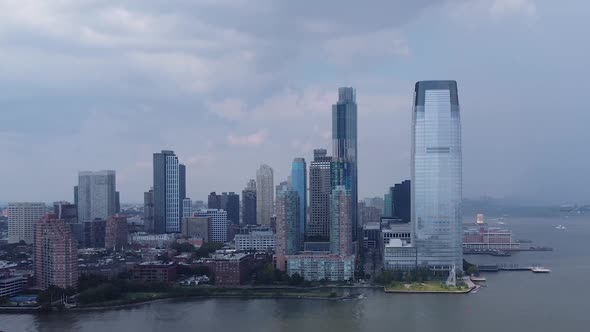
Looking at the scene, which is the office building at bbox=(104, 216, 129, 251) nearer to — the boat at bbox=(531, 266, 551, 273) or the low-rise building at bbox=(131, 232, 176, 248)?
the low-rise building at bbox=(131, 232, 176, 248)

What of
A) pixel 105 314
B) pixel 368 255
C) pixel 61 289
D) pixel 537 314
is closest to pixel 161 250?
pixel 368 255

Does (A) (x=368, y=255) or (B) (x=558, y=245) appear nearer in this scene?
(A) (x=368, y=255)

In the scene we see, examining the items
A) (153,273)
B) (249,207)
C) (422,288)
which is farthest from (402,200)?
(153,273)

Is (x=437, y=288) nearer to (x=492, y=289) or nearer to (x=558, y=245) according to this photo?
(x=492, y=289)

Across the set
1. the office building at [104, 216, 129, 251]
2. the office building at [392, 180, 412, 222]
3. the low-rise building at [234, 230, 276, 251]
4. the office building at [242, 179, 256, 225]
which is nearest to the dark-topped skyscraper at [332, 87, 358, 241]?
the office building at [392, 180, 412, 222]

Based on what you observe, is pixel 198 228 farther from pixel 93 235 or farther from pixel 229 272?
pixel 229 272

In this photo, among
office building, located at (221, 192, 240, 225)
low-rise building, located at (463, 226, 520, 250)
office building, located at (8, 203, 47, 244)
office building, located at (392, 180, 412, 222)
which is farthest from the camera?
office building, located at (221, 192, 240, 225)

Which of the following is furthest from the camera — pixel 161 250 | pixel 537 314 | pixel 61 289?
pixel 161 250
